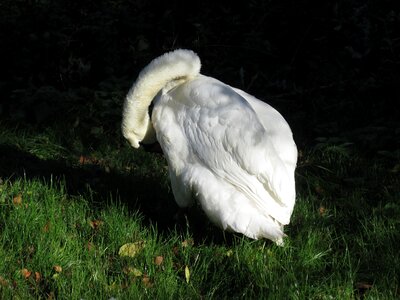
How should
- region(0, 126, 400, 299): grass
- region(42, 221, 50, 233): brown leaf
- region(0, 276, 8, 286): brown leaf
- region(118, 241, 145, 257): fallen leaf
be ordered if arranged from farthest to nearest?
region(42, 221, 50, 233): brown leaf → region(118, 241, 145, 257): fallen leaf → region(0, 126, 400, 299): grass → region(0, 276, 8, 286): brown leaf

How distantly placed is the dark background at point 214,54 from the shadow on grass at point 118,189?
920 mm

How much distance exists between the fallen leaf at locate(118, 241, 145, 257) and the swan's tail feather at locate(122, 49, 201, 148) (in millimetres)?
1015

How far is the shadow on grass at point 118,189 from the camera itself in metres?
5.69

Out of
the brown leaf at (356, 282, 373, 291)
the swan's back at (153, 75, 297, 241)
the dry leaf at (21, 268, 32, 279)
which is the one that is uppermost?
the swan's back at (153, 75, 297, 241)

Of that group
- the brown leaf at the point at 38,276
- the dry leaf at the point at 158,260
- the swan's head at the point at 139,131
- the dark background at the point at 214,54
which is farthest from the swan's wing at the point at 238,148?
the dark background at the point at 214,54

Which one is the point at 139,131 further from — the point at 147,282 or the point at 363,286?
the point at 363,286

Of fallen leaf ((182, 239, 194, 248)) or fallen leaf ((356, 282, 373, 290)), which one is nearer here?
fallen leaf ((356, 282, 373, 290))

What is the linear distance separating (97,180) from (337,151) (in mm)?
2249

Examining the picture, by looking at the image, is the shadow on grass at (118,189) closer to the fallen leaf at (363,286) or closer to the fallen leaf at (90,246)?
the fallen leaf at (90,246)

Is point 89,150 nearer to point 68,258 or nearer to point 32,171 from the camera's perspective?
point 32,171

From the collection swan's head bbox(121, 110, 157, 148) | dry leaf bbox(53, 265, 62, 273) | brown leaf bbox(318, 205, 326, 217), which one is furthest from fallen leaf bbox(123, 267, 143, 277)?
brown leaf bbox(318, 205, 326, 217)

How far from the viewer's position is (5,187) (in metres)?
6.04

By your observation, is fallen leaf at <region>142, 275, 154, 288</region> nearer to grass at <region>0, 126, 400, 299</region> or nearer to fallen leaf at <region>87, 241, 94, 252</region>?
grass at <region>0, 126, 400, 299</region>

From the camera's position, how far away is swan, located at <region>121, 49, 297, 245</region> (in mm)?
4910
